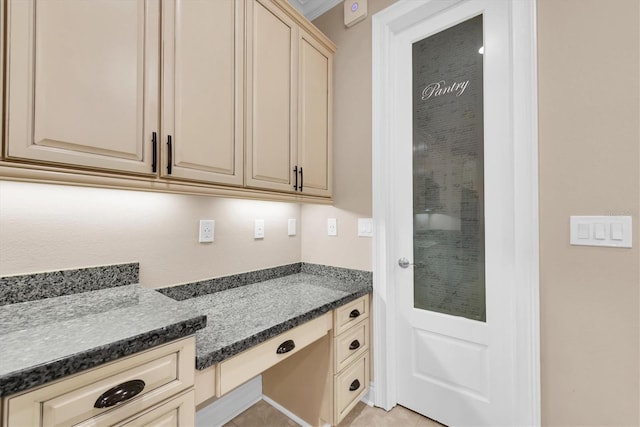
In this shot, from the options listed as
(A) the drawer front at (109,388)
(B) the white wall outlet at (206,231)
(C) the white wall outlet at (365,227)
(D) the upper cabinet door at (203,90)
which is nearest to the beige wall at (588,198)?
(C) the white wall outlet at (365,227)

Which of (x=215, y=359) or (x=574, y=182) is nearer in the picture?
A: (x=215, y=359)

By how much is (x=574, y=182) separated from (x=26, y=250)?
223 cm

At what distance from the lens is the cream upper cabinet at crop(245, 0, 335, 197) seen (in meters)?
1.43

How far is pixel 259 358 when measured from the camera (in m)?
1.09

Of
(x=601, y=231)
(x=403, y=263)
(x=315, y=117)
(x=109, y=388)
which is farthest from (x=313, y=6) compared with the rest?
(x=109, y=388)

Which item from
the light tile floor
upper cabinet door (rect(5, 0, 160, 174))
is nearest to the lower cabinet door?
upper cabinet door (rect(5, 0, 160, 174))

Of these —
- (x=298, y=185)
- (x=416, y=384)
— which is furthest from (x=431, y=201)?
(x=416, y=384)

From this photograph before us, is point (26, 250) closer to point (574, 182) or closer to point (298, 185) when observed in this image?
point (298, 185)

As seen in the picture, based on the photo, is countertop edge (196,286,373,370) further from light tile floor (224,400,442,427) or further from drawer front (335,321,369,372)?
light tile floor (224,400,442,427)

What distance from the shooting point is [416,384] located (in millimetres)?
1748

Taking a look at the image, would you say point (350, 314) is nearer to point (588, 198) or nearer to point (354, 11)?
point (588, 198)

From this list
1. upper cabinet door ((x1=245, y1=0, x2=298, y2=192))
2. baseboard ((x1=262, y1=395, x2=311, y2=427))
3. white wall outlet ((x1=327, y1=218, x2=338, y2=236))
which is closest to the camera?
upper cabinet door ((x1=245, y1=0, x2=298, y2=192))

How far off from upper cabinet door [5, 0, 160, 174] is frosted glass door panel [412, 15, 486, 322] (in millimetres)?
1427

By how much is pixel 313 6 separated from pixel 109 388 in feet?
8.01
